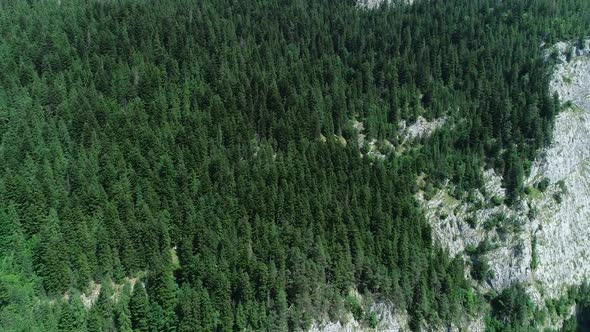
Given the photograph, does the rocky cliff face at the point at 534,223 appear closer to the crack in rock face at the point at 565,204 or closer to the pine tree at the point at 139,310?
the crack in rock face at the point at 565,204

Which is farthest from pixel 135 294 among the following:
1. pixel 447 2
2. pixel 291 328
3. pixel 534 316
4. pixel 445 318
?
pixel 447 2

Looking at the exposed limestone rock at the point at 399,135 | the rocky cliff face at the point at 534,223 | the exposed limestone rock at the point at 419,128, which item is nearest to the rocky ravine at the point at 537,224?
the rocky cliff face at the point at 534,223

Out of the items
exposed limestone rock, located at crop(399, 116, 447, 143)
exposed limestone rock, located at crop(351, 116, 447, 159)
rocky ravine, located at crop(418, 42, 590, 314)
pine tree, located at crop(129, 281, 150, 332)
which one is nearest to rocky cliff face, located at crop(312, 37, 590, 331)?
rocky ravine, located at crop(418, 42, 590, 314)

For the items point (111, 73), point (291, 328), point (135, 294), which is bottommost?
point (291, 328)

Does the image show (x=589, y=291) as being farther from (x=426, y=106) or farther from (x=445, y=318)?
(x=426, y=106)

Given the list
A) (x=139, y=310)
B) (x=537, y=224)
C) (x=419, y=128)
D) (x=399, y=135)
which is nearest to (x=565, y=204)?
(x=537, y=224)

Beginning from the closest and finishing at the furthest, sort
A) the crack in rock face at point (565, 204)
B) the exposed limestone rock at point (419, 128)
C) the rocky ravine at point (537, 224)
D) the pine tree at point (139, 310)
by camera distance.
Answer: the pine tree at point (139, 310), the rocky ravine at point (537, 224), the crack in rock face at point (565, 204), the exposed limestone rock at point (419, 128)

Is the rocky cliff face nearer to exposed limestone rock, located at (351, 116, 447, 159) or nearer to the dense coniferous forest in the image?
exposed limestone rock, located at (351, 116, 447, 159)
